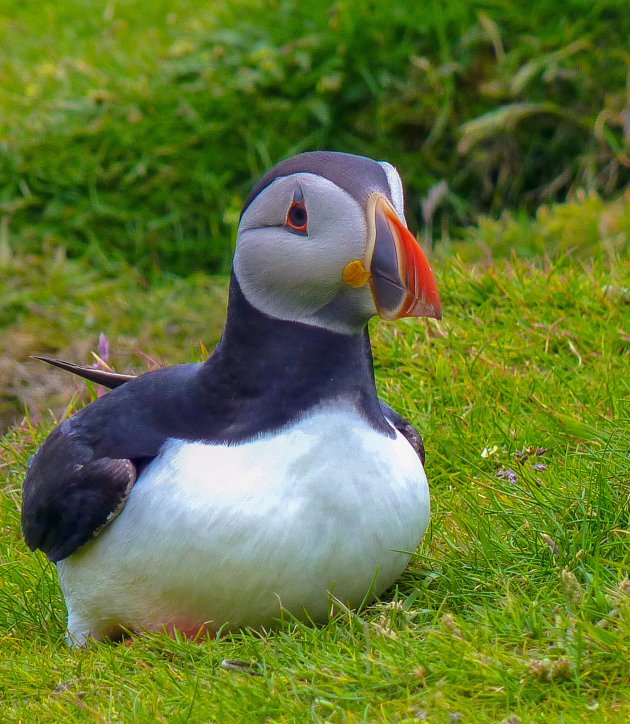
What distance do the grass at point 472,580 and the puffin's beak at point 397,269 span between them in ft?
2.66

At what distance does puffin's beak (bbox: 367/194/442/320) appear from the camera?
3324mm

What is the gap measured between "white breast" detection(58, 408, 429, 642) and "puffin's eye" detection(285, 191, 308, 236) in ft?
1.68

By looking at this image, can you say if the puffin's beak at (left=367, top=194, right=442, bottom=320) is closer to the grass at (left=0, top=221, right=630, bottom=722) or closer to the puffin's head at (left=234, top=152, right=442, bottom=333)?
the puffin's head at (left=234, top=152, right=442, bottom=333)

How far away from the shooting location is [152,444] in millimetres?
3600

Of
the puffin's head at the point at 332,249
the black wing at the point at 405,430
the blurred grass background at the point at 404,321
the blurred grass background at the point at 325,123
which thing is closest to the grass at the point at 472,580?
the blurred grass background at the point at 404,321

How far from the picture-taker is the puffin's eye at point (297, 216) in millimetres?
3447

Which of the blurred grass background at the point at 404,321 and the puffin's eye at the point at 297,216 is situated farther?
the puffin's eye at the point at 297,216

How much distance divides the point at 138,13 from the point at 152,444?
6442 millimetres

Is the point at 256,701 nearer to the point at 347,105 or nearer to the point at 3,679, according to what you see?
the point at 3,679

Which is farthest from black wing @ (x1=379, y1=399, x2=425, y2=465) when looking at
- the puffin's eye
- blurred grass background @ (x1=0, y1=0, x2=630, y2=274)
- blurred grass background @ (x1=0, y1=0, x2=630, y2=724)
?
blurred grass background @ (x1=0, y1=0, x2=630, y2=274)

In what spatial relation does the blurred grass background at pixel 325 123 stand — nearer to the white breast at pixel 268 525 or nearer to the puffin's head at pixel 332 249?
the puffin's head at pixel 332 249

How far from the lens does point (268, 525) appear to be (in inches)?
132

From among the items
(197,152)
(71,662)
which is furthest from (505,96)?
(71,662)

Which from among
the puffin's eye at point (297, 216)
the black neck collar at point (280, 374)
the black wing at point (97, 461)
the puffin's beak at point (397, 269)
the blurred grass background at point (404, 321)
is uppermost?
the puffin's eye at point (297, 216)
